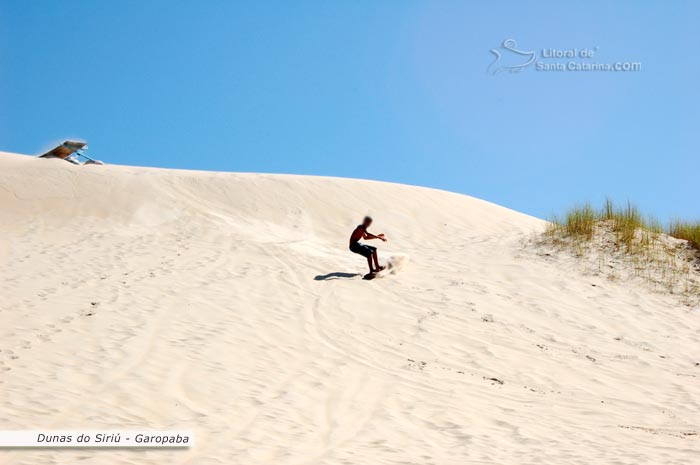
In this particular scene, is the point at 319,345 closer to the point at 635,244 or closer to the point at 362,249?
the point at 362,249

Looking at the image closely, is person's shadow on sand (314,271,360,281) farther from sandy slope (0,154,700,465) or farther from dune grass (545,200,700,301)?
dune grass (545,200,700,301)

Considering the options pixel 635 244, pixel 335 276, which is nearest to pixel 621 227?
pixel 635 244

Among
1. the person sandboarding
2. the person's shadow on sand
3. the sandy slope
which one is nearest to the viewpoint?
the sandy slope

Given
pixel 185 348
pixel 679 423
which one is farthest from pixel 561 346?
pixel 185 348

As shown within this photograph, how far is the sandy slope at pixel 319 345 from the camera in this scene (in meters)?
4.79

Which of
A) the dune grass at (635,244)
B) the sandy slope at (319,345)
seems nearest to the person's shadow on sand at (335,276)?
the sandy slope at (319,345)

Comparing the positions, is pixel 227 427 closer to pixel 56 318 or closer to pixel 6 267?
pixel 56 318

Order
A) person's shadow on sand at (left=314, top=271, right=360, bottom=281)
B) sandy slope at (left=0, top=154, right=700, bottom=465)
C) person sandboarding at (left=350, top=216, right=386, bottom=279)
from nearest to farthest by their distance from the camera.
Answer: sandy slope at (left=0, top=154, right=700, bottom=465), person sandboarding at (left=350, top=216, right=386, bottom=279), person's shadow on sand at (left=314, top=271, right=360, bottom=281)

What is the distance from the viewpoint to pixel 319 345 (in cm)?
737

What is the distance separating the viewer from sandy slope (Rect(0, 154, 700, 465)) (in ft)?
15.7

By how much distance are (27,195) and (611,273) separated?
1373cm

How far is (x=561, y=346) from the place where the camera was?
789 centimetres

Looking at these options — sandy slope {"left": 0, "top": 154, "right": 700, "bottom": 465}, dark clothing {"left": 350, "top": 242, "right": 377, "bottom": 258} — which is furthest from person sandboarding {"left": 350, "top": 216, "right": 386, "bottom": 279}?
sandy slope {"left": 0, "top": 154, "right": 700, "bottom": 465}

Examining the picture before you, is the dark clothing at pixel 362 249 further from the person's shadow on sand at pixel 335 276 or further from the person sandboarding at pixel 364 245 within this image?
the person's shadow on sand at pixel 335 276
